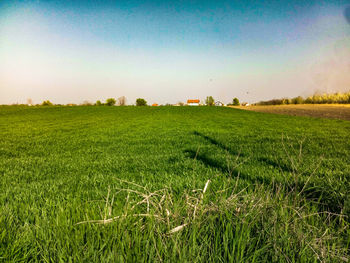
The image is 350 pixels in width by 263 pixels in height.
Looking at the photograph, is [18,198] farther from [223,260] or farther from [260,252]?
[260,252]

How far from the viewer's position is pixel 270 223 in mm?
1358

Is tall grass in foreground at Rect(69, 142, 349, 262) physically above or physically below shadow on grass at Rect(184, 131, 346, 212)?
above

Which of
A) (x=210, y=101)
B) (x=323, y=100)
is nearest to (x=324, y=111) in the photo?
(x=323, y=100)

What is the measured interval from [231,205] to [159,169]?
2534 mm

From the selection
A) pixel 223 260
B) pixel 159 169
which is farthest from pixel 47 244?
pixel 159 169

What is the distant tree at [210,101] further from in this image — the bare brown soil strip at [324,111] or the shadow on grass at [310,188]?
the shadow on grass at [310,188]

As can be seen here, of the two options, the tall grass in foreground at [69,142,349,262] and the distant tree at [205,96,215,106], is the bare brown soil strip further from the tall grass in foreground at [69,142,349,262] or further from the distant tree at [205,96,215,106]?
the distant tree at [205,96,215,106]

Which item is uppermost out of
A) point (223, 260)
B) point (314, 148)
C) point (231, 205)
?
point (231, 205)

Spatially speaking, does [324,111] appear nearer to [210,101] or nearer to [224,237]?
[224,237]

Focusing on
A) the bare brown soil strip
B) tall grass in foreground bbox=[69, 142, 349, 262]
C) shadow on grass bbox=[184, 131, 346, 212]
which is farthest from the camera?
the bare brown soil strip

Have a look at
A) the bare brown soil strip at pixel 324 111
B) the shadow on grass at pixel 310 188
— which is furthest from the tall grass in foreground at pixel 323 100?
the shadow on grass at pixel 310 188

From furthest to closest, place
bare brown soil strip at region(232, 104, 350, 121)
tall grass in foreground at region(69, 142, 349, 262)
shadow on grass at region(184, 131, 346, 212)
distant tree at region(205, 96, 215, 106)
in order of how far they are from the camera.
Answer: distant tree at region(205, 96, 215, 106), bare brown soil strip at region(232, 104, 350, 121), shadow on grass at region(184, 131, 346, 212), tall grass in foreground at region(69, 142, 349, 262)

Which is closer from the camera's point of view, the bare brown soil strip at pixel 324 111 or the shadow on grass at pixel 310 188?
the shadow on grass at pixel 310 188

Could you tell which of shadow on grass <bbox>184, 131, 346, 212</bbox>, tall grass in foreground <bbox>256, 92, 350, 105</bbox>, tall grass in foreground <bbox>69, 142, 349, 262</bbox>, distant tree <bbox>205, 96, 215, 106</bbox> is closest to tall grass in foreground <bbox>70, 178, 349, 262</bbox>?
tall grass in foreground <bbox>69, 142, 349, 262</bbox>
